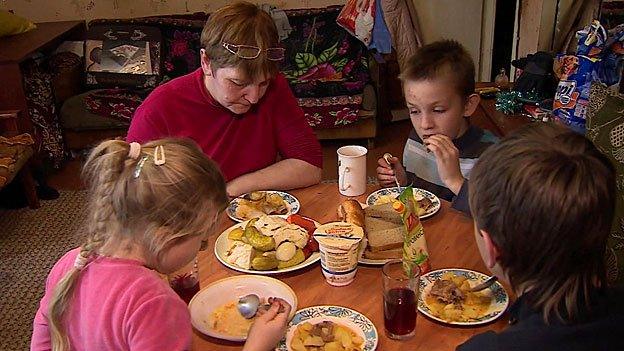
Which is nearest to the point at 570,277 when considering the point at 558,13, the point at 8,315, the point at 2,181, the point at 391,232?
the point at 391,232

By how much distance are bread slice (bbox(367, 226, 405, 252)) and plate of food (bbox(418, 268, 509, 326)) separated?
116 millimetres

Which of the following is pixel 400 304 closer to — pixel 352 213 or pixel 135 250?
pixel 352 213

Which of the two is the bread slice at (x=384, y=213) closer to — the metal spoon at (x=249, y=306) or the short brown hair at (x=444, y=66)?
the metal spoon at (x=249, y=306)

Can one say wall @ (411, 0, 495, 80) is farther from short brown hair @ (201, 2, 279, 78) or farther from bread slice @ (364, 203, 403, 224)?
bread slice @ (364, 203, 403, 224)

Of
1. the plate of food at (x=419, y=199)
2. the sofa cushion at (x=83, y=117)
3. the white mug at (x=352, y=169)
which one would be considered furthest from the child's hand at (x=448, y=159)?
the sofa cushion at (x=83, y=117)

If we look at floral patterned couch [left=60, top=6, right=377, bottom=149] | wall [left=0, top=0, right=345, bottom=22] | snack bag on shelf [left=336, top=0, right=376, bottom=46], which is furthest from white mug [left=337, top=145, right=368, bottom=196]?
wall [left=0, top=0, right=345, bottom=22]

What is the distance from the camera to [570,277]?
0.93 meters

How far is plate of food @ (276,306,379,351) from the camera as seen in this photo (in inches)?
44.5

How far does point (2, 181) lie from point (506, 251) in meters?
2.80

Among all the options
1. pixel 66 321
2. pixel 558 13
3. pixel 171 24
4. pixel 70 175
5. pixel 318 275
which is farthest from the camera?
pixel 171 24

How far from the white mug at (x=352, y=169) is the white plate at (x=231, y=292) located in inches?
18.3

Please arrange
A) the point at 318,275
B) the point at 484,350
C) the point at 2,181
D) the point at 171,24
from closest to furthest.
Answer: the point at 484,350 → the point at 318,275 → the point at 2,181 → the point at 171,24

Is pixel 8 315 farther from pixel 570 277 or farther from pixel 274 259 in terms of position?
pixel 570 277

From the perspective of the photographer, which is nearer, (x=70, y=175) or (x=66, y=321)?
(x=66, y=321)
